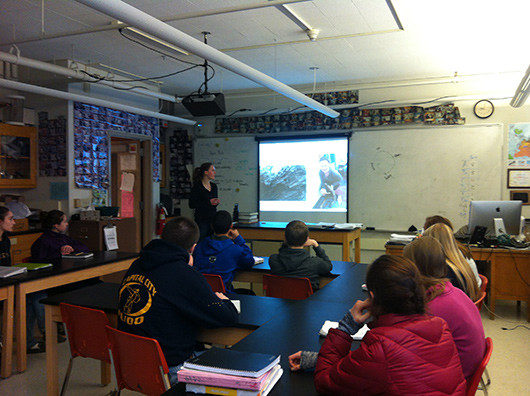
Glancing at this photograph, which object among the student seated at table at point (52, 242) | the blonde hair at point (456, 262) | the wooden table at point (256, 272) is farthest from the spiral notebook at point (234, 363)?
the student seated at table at point (52, 242)

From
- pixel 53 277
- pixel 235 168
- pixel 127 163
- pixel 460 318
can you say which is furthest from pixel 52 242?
pixel 235 168

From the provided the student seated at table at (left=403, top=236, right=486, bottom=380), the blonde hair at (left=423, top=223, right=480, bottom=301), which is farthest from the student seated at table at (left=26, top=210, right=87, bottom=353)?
the student seated at table at (left=403, top=236, right=486, bottom=380)

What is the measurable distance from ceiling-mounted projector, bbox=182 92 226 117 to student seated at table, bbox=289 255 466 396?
396 centimetres

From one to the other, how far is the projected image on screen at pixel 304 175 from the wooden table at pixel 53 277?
3.75 m

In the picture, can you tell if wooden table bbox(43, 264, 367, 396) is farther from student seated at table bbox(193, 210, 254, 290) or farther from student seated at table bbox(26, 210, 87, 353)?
student seated at table bbox(26, 210, 87, 353)

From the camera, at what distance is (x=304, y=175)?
7.59 metres

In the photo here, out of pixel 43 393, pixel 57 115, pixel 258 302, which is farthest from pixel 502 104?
pixel 43 393

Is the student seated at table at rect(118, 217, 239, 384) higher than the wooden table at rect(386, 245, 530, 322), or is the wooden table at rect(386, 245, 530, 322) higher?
the student seated at table at rect(118, 217, 239, 384)

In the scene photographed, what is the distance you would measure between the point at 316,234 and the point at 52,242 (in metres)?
3.07

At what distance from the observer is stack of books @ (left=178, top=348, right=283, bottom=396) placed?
4.45 feet

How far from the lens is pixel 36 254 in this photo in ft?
13.3

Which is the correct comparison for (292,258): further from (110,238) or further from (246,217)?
(246,217)

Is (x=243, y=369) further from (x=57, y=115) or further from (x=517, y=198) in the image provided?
(x=517, y=198)

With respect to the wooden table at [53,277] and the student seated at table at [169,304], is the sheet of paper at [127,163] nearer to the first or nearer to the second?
the wooden table at [53,277]
